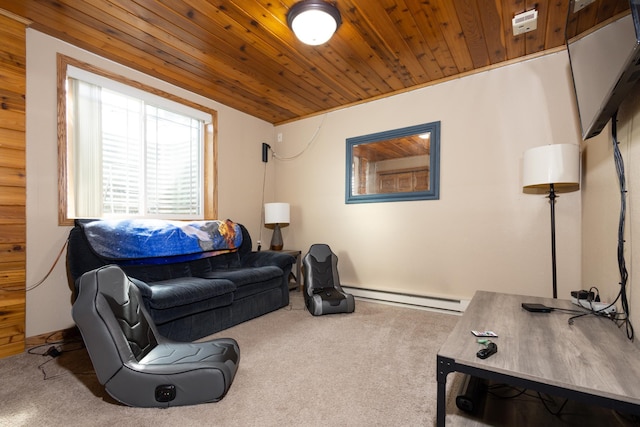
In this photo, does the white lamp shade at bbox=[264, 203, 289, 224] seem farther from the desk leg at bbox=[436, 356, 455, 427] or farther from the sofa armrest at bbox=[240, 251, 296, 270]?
the desk leg at bbox=[436, 356, 455, 427]

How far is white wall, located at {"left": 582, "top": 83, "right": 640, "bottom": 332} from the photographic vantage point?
1.42 metres

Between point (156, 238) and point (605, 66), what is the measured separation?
10.8 feet

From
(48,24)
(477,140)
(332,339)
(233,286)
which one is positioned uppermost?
(48,24)

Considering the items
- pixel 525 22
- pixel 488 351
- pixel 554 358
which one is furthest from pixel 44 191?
pixel 525 22

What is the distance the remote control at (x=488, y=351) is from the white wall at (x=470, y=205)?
2.05 meters

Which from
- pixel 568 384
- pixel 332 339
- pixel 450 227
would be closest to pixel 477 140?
pixel 450 227

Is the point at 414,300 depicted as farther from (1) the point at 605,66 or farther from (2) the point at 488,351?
(1) the point at 605,66

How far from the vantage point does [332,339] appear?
2.53 m

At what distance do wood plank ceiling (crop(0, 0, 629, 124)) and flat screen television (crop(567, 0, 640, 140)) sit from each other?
0.40 feet

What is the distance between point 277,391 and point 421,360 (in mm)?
1050

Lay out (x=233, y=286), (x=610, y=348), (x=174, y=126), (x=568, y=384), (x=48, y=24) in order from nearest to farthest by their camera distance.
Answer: (x=568, y=384) → (x=610, y=348) → (x=48, y=24) → (x=233, y=286) → (x=174, y=126)

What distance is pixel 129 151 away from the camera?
3107mm

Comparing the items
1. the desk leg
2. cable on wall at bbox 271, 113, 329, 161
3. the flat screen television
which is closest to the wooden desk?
the desk leg

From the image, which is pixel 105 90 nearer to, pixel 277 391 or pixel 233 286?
pixel 233 286
